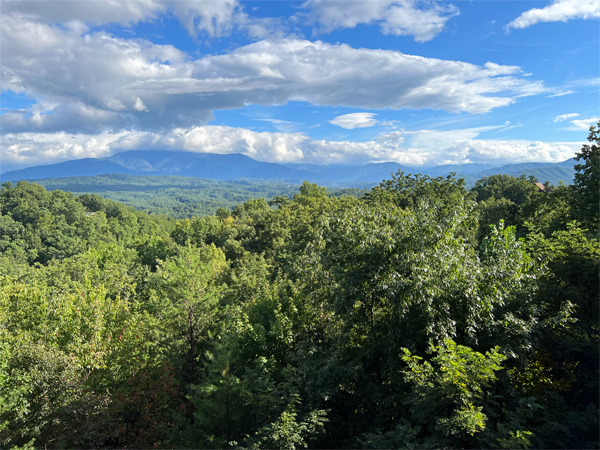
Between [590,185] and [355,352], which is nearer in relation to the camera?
[355,352]

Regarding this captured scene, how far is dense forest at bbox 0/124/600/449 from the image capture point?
25.5 ft

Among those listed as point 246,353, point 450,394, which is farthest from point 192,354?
point 450,394

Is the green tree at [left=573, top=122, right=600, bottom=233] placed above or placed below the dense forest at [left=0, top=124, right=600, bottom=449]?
above

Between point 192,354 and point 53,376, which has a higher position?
point 53,376

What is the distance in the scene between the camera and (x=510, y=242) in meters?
9.52

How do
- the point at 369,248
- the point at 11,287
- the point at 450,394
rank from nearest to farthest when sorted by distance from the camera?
the point at 450,394 → the point at 369,248 → the point at 11,287

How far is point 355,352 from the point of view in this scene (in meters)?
10.6

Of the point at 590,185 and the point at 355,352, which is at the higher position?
the point at 590,185

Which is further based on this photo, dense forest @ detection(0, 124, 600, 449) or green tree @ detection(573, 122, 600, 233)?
green tree @ detection(573, 122, 600, 233)

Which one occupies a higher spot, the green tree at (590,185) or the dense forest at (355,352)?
the green tree at (590,185)

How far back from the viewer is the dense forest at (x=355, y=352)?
7.77m

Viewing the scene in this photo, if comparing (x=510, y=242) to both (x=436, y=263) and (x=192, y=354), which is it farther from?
(x=192, y=354)

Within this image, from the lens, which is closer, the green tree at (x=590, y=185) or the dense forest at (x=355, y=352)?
the dense forest at (x=355, y=352)

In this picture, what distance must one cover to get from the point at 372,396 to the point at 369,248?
4436 mm
